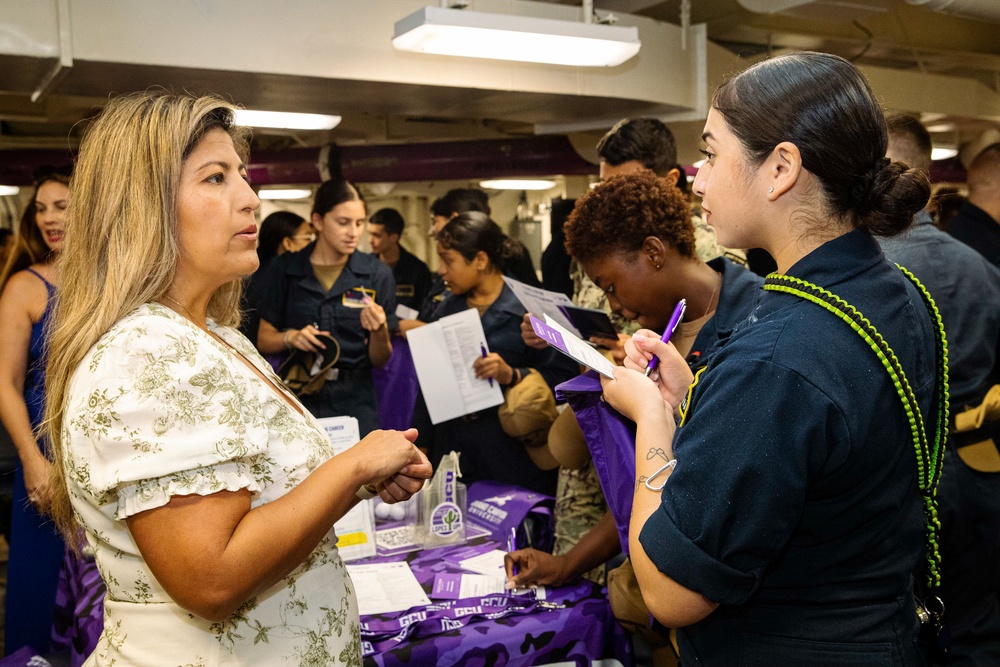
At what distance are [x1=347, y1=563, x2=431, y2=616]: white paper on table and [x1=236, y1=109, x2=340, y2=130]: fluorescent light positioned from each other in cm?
331

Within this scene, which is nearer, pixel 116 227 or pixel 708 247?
pixel 116 227

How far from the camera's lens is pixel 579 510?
2537mm

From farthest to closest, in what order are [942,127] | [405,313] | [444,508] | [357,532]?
[942,127] → [405,313] → [444,508] → [357,532]

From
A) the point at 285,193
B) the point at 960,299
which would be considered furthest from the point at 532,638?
the point at 285,193

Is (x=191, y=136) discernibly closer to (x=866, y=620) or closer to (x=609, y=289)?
(x=609, y=289)

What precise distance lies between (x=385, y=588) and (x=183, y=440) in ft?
3.36

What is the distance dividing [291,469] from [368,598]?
76 centimetres

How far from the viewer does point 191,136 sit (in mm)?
1449

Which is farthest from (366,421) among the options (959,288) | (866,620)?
(866,620)

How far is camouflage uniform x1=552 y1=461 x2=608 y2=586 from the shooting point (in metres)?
2.51

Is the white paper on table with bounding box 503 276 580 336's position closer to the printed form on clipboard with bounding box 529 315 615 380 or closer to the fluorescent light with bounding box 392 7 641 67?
the printed form on clipboard with bounding box 529 315 615 380

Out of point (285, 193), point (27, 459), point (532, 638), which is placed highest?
point (532, 638)

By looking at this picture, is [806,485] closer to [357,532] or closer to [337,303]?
[357,532]

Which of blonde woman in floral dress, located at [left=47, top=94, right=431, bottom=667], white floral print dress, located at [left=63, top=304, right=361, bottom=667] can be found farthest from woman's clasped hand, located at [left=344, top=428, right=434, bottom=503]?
white floral print dress, located at [left=63, top=304, right=361, bottom=667]
